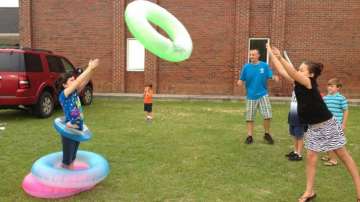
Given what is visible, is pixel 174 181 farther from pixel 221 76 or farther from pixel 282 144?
pixel 221 76

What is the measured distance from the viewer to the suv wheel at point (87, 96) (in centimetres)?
1476

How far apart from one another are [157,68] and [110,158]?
12334 millimetres

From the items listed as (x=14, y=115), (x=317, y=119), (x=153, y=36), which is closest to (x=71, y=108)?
(x=153, y=36)

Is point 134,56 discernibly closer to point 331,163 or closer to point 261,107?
point 261,107

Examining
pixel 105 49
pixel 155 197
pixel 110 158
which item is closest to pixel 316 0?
pixel 105 49

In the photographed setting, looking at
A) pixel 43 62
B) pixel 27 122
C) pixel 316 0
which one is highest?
pixel 316 0

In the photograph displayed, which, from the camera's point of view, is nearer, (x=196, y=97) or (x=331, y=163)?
(x=331, y=163)

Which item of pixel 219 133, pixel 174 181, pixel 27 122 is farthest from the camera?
pixel 27 122

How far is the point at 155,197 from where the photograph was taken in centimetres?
512

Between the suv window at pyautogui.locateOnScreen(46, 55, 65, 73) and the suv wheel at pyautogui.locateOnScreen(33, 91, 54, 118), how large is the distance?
2.91ft

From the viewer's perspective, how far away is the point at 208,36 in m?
18.6

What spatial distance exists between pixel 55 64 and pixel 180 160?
7.00 metres

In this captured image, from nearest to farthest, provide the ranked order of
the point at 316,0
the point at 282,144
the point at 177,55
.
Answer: the point at 177,55, the point at 282,144, the point at 316,0

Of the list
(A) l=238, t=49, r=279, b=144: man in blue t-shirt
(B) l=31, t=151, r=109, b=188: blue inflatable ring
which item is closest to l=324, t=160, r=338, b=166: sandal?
(A) l=238, t=49, r=279, b=144: man in blue t-shirt
